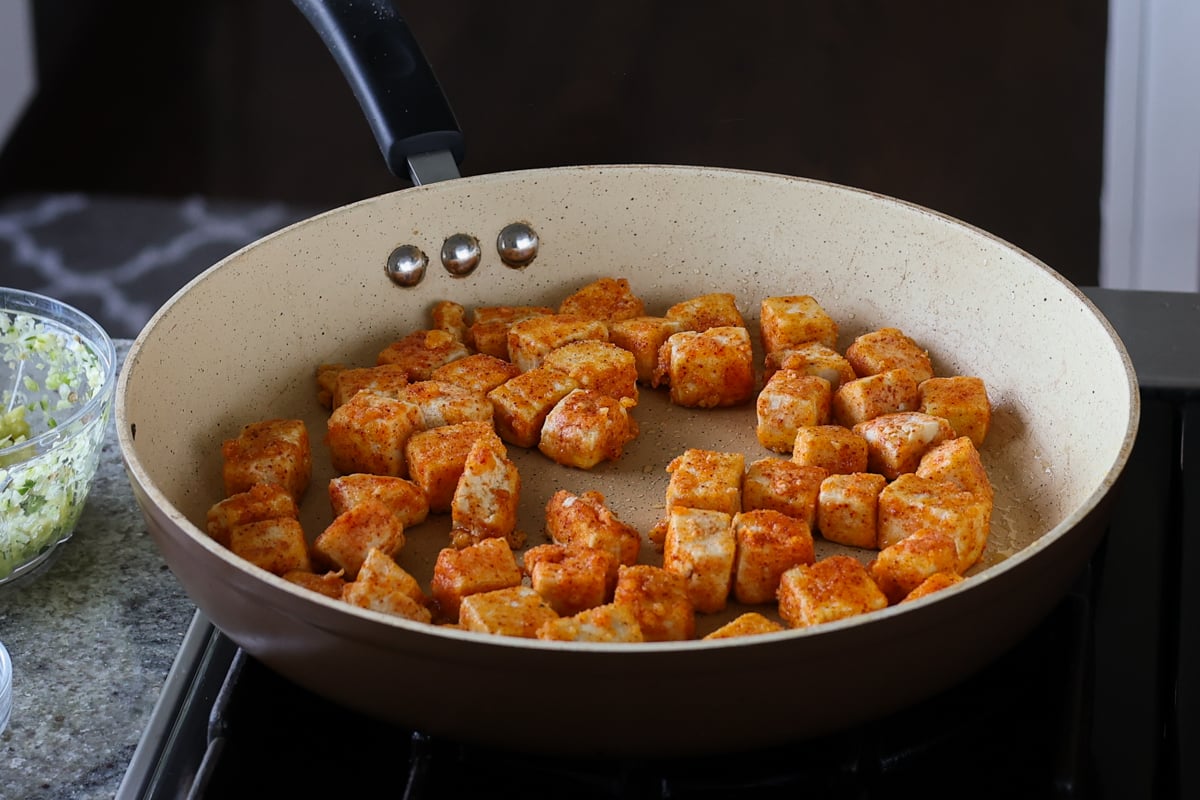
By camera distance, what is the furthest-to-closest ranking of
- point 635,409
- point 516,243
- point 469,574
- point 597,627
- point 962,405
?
point 516,243, point 635,409, point 962,405, point 469,574, point 597,627

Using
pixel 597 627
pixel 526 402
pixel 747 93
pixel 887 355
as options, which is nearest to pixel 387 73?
pixel 526 402

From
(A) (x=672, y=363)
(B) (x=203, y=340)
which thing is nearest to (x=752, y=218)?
(A) (x=672, y=363)

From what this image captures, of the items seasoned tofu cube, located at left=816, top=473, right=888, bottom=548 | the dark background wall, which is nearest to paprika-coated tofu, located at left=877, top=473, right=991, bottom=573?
seasoned tofu cube, located at left=816, top=473, right=888, bottom=548

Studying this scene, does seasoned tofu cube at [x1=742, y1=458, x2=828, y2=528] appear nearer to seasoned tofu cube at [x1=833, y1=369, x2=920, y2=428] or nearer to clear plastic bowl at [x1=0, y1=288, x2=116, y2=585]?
seasoned tofu cube at [x1=833, y1=369, x2=920, y2=428]

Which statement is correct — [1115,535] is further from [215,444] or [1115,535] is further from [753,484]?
[215,444]

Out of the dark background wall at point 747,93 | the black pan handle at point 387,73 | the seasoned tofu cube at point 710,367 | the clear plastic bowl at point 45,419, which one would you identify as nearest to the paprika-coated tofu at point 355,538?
the clear plastic bowl at point 45,419

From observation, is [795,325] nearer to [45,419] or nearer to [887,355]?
[887,355]
